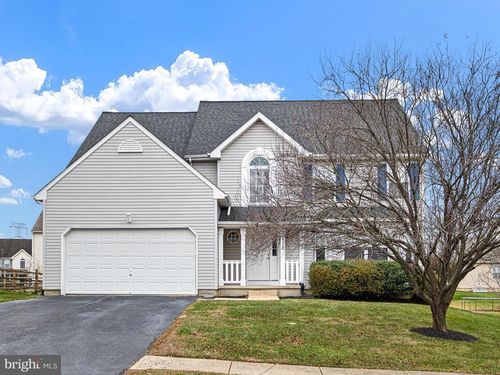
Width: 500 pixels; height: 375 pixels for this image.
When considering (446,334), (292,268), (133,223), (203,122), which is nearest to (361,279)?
(292,268)

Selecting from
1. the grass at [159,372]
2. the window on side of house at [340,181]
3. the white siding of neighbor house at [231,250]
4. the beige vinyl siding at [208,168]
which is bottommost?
the grass at [159,372]

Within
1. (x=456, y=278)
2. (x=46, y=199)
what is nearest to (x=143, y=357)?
(x=456, y=278)

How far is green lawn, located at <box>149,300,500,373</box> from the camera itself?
795cm

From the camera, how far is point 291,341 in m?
9.01

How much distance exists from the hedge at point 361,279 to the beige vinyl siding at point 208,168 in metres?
5.85

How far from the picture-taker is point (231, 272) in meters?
17.3

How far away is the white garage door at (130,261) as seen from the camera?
1644cm

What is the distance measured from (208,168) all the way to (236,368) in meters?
12.5

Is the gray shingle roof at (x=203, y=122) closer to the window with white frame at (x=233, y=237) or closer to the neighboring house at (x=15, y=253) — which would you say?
the window with white frame at (x=233, y=237)

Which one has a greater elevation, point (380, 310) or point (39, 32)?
point (39, 32)

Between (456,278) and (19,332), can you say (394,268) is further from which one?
(19,332)

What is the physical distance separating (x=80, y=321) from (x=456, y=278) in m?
8.58

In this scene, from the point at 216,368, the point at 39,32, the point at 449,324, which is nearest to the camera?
the point at 216,368

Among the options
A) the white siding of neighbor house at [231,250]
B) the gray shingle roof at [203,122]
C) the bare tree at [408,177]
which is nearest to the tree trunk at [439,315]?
the bare tree at [408,177]
